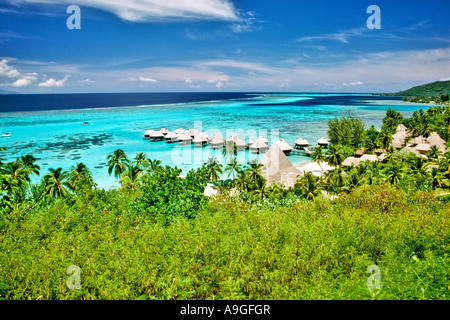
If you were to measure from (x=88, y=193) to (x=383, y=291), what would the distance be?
19.1 feet

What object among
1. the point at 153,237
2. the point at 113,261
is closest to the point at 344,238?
the point at 153,237

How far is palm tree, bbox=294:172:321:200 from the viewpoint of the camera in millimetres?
16005

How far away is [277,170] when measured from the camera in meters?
19.8

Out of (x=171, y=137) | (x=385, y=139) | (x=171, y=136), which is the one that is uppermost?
(x=171, y=136)

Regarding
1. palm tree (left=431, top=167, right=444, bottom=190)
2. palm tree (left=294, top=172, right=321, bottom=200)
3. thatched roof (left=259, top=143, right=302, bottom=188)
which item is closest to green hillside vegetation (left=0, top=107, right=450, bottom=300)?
palm tree (left=294, top=172, right=321, bottom=200)

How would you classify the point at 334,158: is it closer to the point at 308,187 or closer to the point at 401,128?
the point at 308,187

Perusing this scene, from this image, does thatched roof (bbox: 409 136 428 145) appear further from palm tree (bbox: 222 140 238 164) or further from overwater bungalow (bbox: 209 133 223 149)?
overwater bungalow (bbox: 209 133 223 149)

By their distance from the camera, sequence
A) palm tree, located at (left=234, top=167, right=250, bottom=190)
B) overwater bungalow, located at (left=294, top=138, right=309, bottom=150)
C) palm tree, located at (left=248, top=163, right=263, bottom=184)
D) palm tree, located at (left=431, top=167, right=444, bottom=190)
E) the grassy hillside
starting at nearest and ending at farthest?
the grassy hillside, palm tree, located at (left=431, top=167, right=444, bottom=190), palm tree, located at (left=234, top=167, right=250, bottom=190), palm tree, located at (left=248, top=163, right=263, bottom=184), overwater bungalow, located at (left=294, top=138, right=309, bottom=150)

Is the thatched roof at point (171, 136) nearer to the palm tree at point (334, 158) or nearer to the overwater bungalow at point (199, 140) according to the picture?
the overwater bungalow at point (199, 140)

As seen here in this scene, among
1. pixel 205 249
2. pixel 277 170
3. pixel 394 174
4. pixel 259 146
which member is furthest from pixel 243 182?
pixel 259 146

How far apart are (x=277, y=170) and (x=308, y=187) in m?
3.71

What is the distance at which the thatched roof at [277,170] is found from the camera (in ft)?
62.2

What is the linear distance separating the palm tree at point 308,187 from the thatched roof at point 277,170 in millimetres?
1483

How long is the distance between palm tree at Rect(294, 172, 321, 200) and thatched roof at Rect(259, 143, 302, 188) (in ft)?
4.87
